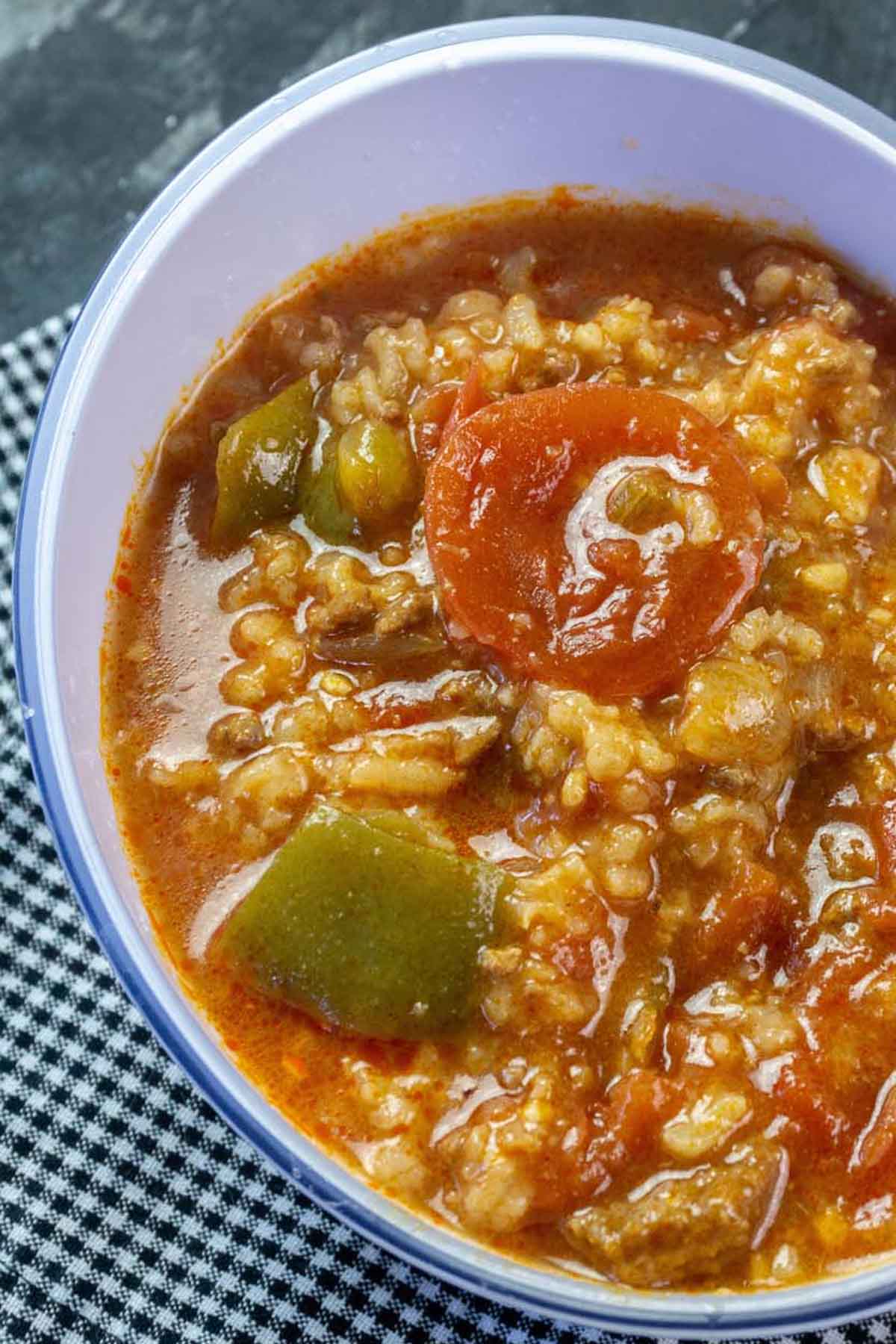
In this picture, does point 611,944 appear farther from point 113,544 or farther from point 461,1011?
point 113,544

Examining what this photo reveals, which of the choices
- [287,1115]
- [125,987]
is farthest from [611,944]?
[125,987]

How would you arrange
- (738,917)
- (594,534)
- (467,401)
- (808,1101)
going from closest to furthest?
(808,1101)
(738,917)
(594,534)
(467,401)

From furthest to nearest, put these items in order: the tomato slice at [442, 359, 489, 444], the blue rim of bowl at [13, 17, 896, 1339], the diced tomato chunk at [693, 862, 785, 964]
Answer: the tomato slice at [442, 359, 489, 444], the diced tomato chunk at [693, 862, 785, 964], the blue rim of bowl at [13, 17, 896, 1339]

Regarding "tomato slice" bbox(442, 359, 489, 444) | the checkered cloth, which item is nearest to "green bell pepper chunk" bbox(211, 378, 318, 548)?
"tomato slice" bbox(442, 359, 489, 444)

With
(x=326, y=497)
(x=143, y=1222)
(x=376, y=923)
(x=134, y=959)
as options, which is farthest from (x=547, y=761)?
(x=143, y=1222)

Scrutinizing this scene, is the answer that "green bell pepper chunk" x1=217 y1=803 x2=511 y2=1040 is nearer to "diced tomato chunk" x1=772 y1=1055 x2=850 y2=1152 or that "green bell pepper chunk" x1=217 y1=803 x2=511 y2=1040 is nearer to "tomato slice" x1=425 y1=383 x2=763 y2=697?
"tomato slice" x1=425 y1=383 x2=763 y2=697

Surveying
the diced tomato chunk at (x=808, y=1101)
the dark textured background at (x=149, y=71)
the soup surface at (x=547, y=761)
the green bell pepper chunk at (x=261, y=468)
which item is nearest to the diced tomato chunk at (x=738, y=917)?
the soup surface at (x=547, y=761)

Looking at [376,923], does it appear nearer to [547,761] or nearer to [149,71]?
[547,761]

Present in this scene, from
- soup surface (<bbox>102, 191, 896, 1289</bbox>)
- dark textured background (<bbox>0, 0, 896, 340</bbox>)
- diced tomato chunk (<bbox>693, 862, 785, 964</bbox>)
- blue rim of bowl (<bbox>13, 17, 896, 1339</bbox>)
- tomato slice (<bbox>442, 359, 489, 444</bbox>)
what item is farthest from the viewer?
dark textured background (<bbox>0, 0, 896, 340</bbox>)
